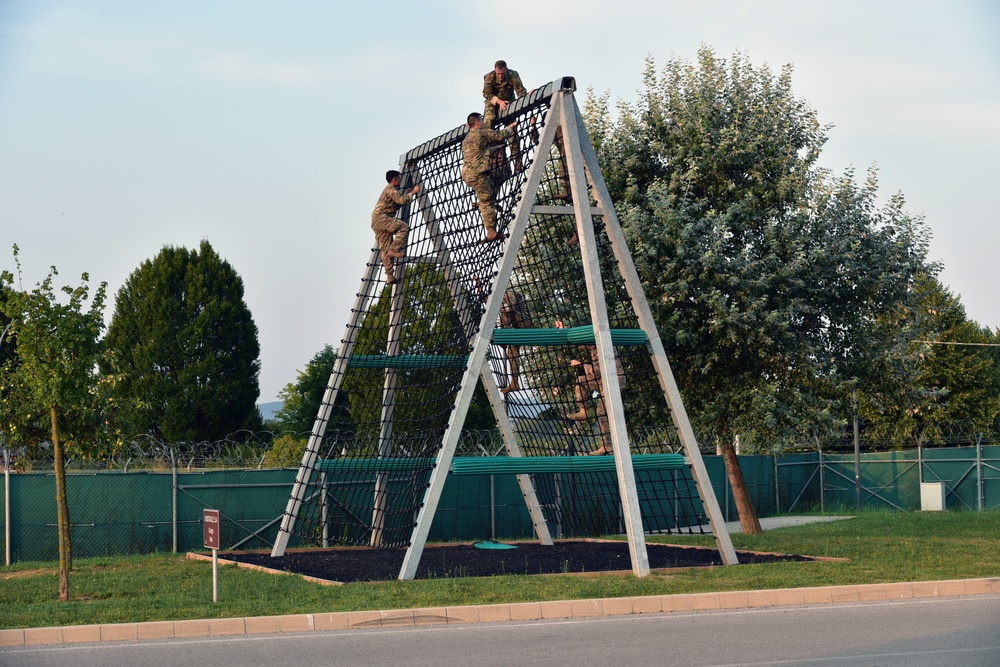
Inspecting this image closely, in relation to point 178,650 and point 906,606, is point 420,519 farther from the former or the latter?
point 906,606

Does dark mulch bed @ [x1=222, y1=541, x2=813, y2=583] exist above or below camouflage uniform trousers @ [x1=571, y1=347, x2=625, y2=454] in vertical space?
below

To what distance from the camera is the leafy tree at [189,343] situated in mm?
45281

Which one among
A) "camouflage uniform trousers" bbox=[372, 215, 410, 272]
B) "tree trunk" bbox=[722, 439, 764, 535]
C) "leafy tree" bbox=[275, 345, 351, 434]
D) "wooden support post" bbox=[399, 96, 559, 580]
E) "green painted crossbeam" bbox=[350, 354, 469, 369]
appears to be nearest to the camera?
"wooden support post" bbox=[399, 96, 559, 580]

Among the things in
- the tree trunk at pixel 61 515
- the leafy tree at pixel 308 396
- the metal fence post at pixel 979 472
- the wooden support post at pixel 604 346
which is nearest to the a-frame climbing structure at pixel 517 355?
the wooden support post at pixel 604 346

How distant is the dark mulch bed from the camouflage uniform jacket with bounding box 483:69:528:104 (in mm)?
6500

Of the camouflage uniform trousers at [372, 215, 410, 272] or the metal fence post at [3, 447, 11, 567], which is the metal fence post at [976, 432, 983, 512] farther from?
the metal fence post at [3, 447, 11, 567]

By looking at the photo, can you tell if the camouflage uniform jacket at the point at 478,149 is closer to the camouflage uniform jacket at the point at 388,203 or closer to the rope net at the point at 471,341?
the rope net at the point at 471,341

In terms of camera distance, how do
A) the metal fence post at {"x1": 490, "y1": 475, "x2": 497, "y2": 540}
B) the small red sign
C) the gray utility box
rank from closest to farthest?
the small red sign → the metal fence post at {"x1": 490, "y1": 475, "x2": 497, "y2": 540} → the gray utility box

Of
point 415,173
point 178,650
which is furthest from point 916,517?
point 178,650

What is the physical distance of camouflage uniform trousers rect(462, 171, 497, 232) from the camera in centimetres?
1532

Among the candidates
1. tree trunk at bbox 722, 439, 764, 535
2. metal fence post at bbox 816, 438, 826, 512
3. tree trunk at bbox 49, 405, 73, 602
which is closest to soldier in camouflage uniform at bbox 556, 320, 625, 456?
tree trunk at bbox 722, 439, 764, 535

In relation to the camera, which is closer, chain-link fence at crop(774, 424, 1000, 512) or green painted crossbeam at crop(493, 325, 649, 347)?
green painted crossbeam at crop(493, 325, 649, 347)

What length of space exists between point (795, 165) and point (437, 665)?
44.8ft

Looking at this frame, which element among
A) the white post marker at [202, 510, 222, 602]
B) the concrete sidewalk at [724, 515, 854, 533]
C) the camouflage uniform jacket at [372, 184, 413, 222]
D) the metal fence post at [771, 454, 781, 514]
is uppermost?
the camouflage uniform jacket at [372, 184, 413, 222]
